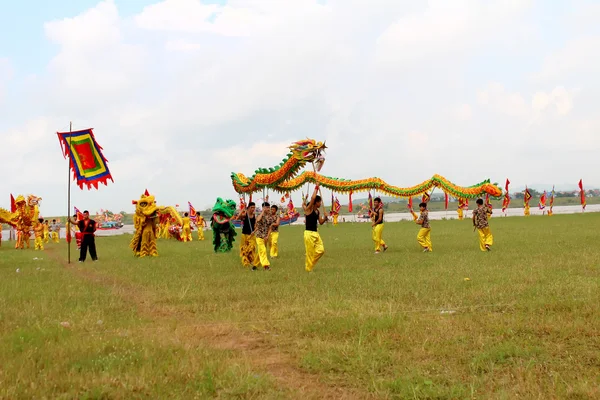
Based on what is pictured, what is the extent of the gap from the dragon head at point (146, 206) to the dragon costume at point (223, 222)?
86.0 inches

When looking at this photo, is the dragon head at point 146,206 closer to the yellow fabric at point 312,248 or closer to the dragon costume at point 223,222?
the dragon costume at point 223,222

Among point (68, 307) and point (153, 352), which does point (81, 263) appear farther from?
point (153, 352)

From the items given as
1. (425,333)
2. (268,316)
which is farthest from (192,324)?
(425,333)

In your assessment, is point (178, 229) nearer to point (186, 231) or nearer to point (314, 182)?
point (186, 231)

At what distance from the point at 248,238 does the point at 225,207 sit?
4.83 m

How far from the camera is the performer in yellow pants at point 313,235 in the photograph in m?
12.7

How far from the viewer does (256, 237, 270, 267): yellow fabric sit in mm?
13430

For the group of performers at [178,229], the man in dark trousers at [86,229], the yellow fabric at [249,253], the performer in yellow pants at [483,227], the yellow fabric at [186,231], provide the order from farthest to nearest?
1. the group of performers at [178,229]
2. the yellow fabric at [186,231]
3. the man in dark trousers at [86,229]
4. the performer in yellow pants at [483,227]
5. the yellow fabric at [249,253]

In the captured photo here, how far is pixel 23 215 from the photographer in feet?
88.6

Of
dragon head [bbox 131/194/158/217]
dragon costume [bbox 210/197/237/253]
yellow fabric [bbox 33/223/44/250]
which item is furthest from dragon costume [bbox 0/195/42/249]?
dragon costume [bbox 210/197/237/253]

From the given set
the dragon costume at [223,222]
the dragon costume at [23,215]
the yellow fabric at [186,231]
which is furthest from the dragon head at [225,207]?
the dragon costume at [23,215]

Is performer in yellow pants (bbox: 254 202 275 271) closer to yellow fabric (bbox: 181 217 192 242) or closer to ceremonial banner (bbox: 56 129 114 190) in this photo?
ceremonial banner (bbox: 56 129 114 190)

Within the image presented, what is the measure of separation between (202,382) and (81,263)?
1442cm

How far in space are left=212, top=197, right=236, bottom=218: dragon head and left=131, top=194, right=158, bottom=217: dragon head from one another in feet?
7.17
